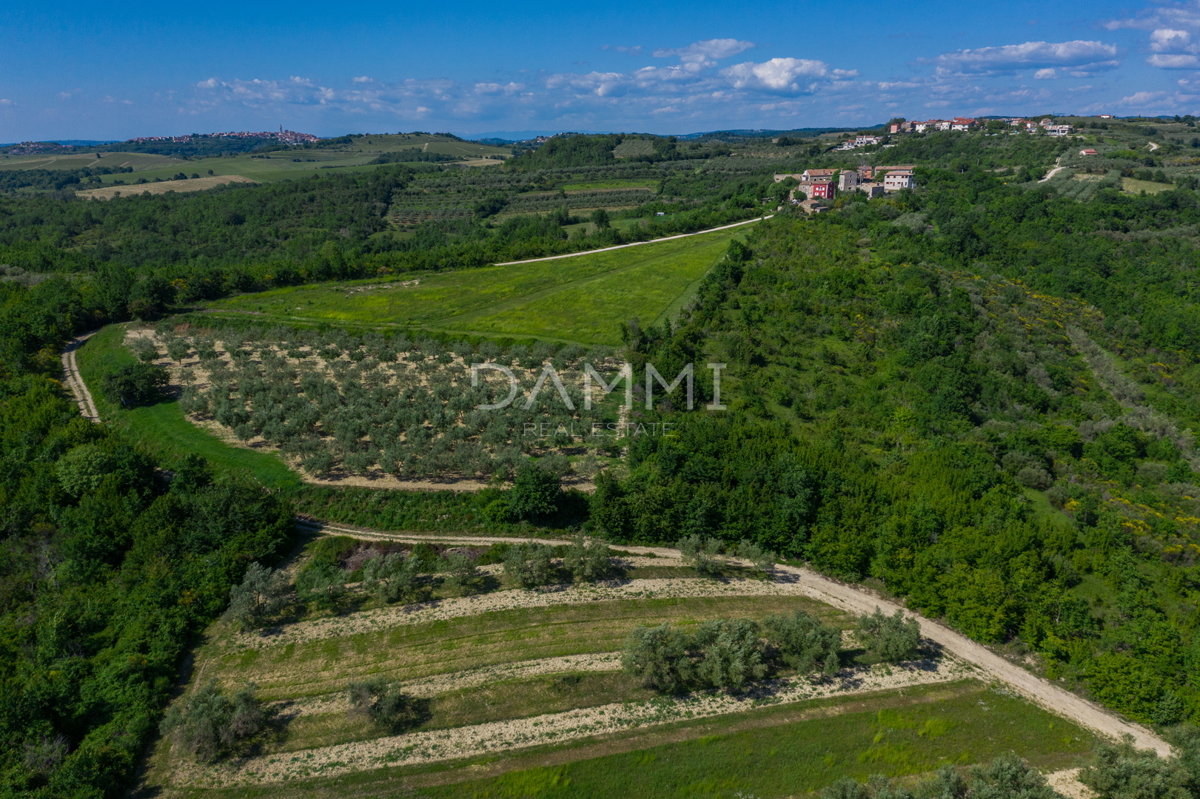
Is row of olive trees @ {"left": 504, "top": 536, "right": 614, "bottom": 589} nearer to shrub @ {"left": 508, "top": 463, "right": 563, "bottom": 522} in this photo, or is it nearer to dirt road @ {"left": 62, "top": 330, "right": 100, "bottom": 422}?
shrub @ {"left": 508, "top": 463, "right": 563, "bottom": 522}

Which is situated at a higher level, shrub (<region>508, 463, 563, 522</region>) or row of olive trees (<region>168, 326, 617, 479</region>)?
row of olive trees (<region>168, 326, 617, 479</region>)

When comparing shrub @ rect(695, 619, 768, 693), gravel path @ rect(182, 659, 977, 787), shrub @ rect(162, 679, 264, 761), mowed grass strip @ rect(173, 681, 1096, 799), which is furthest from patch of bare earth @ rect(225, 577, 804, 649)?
mowed grass strip @ rect(173, 681, 1096, 799)

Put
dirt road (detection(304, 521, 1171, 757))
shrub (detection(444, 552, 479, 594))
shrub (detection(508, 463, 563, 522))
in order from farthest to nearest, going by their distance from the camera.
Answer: shrub (detection(508, 463, 563, 522)) < shrub (detection(444, 552, 479, 594)) < dirt road (detection(304, 521, 1171, 757))

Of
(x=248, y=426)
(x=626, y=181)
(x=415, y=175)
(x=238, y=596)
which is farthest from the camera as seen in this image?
(x=415, y=175)

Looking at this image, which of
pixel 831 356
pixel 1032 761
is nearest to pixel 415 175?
pixel 831 356

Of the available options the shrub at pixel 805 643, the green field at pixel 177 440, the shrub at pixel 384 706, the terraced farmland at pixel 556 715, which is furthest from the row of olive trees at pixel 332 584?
the shrub at pixel 805 643

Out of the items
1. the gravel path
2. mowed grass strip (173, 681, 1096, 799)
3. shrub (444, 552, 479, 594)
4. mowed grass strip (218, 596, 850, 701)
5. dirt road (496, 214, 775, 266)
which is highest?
dirt road (496, 214, 775, 266)

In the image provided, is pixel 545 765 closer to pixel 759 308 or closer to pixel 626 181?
pixel 759 308
